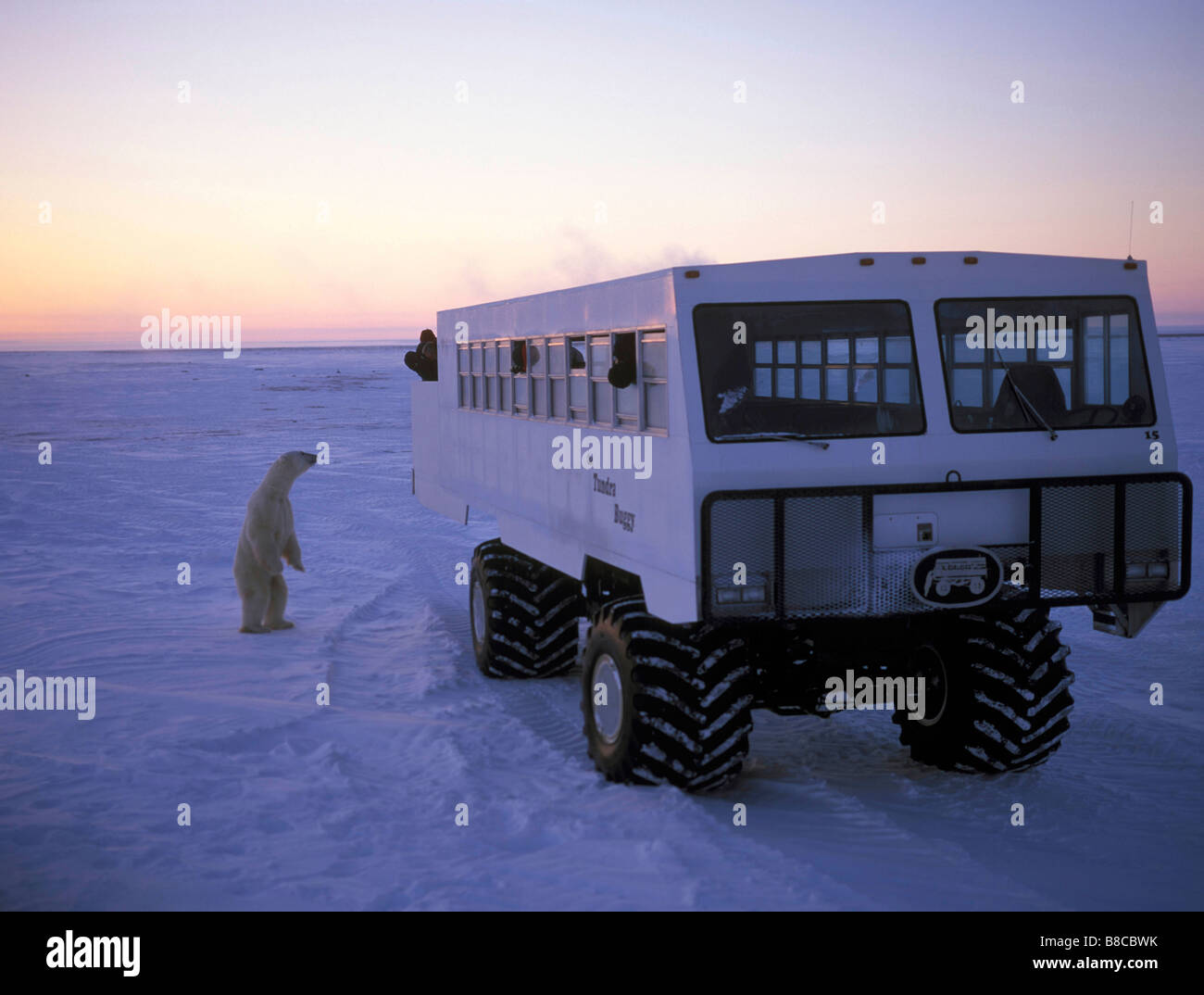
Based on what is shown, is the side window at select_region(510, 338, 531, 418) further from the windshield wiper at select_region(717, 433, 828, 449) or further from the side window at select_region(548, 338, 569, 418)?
the windshield wiper at select_region(717, 433, 828, 449)

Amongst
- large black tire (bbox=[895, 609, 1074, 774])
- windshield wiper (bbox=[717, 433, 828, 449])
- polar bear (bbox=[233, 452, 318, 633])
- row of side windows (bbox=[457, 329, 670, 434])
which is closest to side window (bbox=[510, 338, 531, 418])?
row of side windows (bbox=[457, 329, 670, 434])

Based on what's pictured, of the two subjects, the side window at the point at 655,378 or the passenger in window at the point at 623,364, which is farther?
the passenger in window at the point at 623,364

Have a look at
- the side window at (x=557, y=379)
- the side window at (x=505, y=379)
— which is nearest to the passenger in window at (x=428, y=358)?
the side window at (x=505, y=379)

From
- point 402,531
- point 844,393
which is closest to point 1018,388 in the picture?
point 844,393

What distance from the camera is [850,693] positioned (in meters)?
6.94

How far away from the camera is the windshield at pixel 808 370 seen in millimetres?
6168

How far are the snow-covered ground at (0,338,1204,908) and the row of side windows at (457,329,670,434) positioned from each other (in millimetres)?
2120

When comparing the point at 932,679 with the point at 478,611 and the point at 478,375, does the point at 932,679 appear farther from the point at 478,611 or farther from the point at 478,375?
the point at 478,375

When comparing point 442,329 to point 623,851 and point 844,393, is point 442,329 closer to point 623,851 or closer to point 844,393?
point 844,393

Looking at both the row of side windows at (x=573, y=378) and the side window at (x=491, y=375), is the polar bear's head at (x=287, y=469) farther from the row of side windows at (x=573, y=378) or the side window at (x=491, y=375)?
the side window at (x=491, y=375)

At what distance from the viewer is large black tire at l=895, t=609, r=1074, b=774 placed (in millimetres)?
6840
